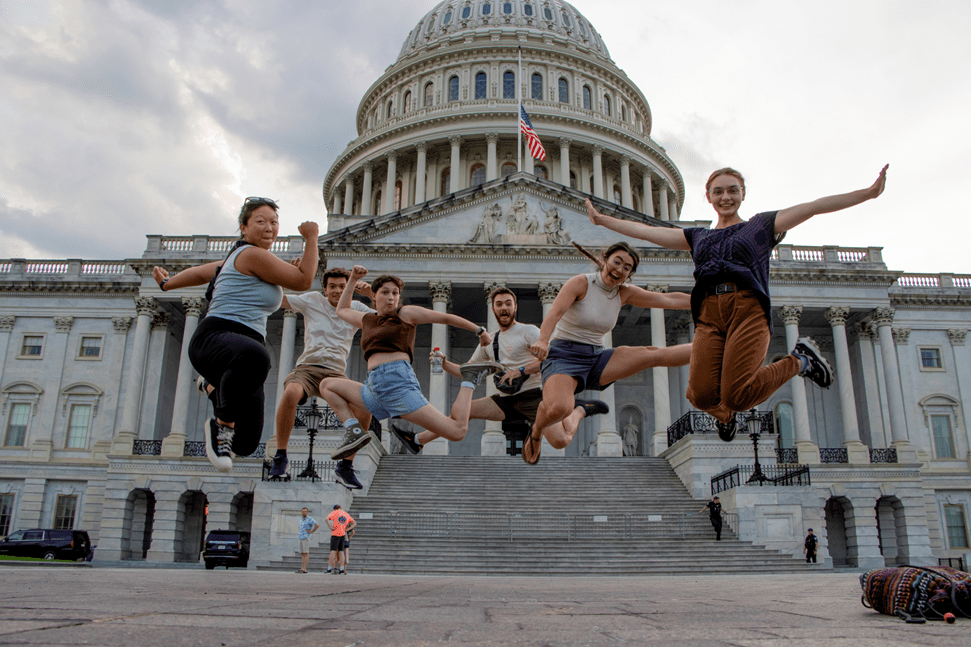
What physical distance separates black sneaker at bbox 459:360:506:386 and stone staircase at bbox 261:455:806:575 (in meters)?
15.6

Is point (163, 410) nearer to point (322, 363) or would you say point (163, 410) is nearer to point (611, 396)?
point (611, 396)

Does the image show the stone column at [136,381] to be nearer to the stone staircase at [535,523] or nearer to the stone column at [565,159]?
the stone staircase at [535,523]

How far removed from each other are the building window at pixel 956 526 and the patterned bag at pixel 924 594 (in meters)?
43.4

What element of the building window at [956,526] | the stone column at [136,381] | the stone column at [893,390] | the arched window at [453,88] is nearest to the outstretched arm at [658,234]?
the stone column at [136,381]

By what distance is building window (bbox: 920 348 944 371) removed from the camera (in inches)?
1857

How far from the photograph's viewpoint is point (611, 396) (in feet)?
133

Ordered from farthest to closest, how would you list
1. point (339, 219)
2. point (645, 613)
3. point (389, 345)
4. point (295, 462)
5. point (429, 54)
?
1. point (429, 54)
2. point (339, 219)
3. point (295, 462)
4. point (389, 345)
5. point (645, 613)

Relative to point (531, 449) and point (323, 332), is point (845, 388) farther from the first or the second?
point (323, 332)

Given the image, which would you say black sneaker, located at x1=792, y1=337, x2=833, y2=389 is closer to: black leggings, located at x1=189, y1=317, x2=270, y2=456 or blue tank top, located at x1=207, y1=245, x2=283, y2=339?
black leggings, located at x1=189, y1=317, x2=270, y2=456

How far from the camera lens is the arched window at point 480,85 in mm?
68125

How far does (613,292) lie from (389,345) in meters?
2.25

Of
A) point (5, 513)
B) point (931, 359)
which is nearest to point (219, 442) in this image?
point (5, 513)

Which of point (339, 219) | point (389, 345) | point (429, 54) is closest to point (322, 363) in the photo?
point (389, 345)

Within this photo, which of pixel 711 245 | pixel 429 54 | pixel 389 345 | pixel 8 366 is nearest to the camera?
pixel 711 245
